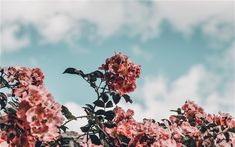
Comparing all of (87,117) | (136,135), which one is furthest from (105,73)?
(136,135)

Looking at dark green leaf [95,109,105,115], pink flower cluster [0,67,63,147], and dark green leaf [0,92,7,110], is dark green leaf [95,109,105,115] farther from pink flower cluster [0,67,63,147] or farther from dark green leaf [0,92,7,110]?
pink flower cluster [0,67,63,147]

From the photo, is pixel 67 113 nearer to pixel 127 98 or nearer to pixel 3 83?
pixel 127 98

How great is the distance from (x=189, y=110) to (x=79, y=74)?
5.48 ft

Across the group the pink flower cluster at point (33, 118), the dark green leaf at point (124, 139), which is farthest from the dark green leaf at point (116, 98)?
the pink flower cluster at point (33, 118)

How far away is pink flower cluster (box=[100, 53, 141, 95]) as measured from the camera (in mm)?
3719

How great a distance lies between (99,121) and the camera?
348 centimetres

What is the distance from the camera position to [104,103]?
12.1 feet

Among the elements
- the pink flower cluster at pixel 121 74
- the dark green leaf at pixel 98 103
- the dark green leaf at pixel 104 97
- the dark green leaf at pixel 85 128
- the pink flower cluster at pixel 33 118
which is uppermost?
the pink flower cluster at pixel 121 74

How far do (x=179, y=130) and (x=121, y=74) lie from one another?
0.72 metres

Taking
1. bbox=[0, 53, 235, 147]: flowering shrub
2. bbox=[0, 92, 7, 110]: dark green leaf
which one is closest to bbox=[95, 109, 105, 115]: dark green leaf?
bbox=[0, 53, 235, 147]: flowering shrub

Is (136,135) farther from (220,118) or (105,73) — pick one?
(220,118)

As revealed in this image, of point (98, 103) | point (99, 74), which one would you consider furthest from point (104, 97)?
point (99, 74)

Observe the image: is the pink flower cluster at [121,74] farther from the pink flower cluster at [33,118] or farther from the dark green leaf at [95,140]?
the pink flower cluster at [33,118]

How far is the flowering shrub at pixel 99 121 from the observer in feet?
8.42
